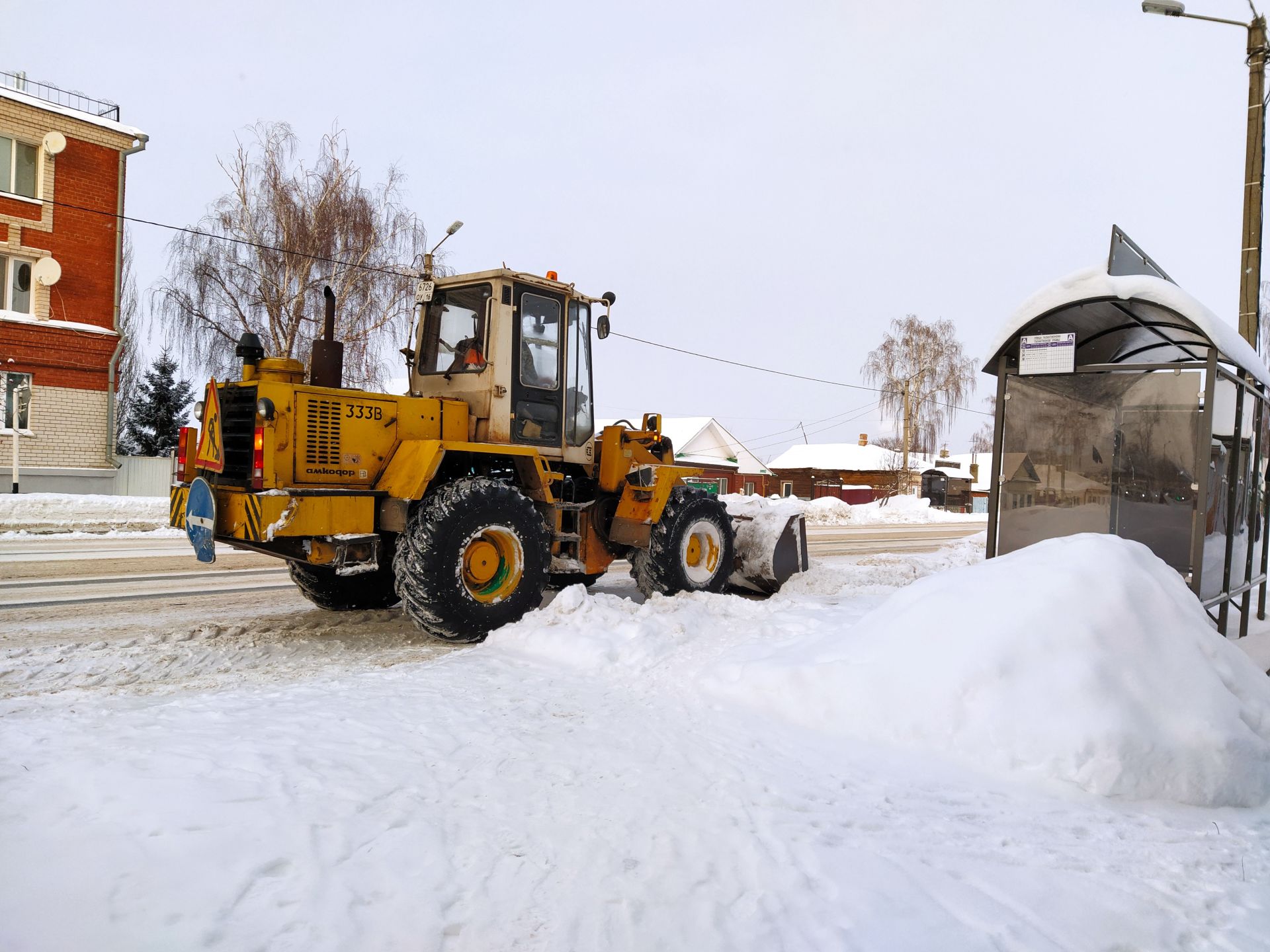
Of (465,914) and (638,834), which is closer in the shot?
(465,914)

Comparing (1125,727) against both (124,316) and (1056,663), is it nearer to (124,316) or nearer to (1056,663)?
(1056,663)

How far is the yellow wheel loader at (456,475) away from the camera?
244 inches

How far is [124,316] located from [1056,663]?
4015 cm

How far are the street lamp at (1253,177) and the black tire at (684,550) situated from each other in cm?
723

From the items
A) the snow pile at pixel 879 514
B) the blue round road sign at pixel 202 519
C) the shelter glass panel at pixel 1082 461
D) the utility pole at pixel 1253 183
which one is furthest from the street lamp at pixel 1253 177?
the snow pile at pixel 879 514

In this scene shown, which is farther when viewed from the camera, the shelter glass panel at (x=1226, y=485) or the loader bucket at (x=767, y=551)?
the loader bucket at (x=767, y=551)

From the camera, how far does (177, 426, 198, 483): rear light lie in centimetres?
716

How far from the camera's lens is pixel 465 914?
247 cm

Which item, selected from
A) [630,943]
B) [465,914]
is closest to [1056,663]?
[630,943]

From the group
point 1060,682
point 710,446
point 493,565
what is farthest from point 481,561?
point 710,446

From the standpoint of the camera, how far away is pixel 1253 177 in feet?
34.9

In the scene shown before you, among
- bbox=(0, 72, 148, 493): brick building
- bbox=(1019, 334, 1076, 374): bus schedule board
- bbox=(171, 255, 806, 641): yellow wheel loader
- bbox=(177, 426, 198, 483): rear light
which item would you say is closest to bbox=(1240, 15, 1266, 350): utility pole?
bbox=(1019, 334, 1076, 374): bus schedule board

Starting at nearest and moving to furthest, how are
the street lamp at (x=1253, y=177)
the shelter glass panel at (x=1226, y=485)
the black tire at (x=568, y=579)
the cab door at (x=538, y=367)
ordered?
the shelter glass panel at (x=1226, y=485)
the cab door at (x=538, y=367)
the black tire at (x=568, y=579)
the street lamp at (x=1253, y=177)

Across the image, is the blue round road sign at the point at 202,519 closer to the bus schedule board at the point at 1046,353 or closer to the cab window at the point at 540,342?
the cab window at the point at 540,342
